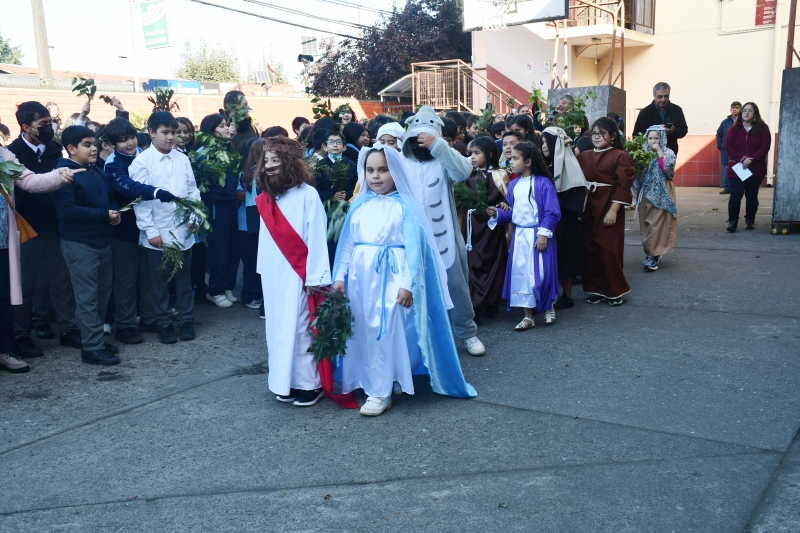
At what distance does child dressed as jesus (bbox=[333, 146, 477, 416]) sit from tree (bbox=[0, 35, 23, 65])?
53.2 metres

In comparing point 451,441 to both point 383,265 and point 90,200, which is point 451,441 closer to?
point 383,265

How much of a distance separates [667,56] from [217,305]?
14753 millimetres

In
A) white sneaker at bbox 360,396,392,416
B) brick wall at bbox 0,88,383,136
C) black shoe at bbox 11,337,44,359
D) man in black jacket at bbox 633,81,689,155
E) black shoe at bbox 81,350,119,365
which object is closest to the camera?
white sneaker at bbox 360,396,392,416

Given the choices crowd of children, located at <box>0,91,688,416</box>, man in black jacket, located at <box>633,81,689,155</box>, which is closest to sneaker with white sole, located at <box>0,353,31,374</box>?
crowd of children, located at <box>0,91,688,416</box>

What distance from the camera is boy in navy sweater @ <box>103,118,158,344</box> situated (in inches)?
259

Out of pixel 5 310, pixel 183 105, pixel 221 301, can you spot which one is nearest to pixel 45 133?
pixel 5 310

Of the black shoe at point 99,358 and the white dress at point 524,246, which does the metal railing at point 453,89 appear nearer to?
the white dress at point 524,246

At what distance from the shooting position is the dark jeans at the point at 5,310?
5.85 meters

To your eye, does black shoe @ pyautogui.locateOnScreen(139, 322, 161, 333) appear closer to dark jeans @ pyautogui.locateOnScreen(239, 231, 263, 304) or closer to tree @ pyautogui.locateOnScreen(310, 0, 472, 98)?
dark jeans @ pyautogui.locateOnScreen(239, 231, 263, 304)

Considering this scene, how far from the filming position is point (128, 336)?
6668 mm

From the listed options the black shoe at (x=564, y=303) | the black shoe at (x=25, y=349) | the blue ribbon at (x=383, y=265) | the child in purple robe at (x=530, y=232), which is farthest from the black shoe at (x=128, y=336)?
the black shoe at (x=564, y=303)

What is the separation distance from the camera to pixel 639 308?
7.36 meters

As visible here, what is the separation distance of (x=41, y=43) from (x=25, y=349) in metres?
19.4

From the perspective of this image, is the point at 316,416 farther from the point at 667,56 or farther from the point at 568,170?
the point at 667,56
